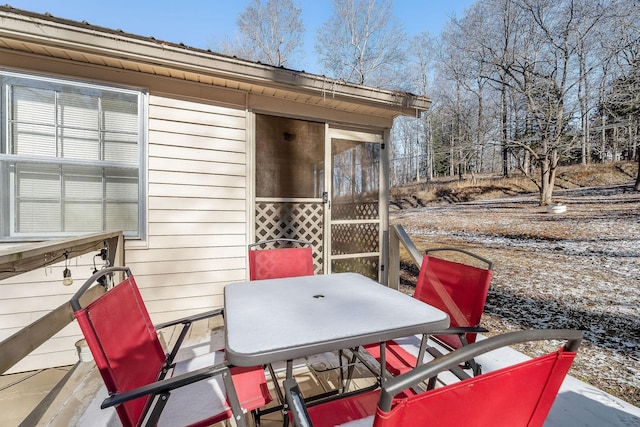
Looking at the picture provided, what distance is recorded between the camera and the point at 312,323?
4.31 feet

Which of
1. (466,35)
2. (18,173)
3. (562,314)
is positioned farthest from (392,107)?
(466,35)

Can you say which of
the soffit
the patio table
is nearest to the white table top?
the patio table

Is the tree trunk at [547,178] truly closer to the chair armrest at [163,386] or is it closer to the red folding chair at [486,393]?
the red folding chair at [486,393]

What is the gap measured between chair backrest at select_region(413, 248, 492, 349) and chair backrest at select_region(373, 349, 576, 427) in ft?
2.80

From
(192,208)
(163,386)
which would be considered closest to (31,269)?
(163,386)

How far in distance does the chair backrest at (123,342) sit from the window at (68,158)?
5.73 ft

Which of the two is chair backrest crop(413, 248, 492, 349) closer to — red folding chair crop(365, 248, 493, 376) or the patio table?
red folding chair crop(365, 248, 493, 376)

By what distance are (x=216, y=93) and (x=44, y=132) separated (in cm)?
157

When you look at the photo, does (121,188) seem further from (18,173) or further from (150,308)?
(150,308)

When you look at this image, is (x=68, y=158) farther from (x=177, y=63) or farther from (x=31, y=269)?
(x=31, y=269)

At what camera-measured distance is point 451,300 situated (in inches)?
71.6

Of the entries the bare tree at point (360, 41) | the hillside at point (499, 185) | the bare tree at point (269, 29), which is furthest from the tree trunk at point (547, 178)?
the bare tree at point (269, 29)

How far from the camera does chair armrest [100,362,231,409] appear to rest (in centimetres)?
99

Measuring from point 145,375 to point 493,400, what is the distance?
139 centimetres
